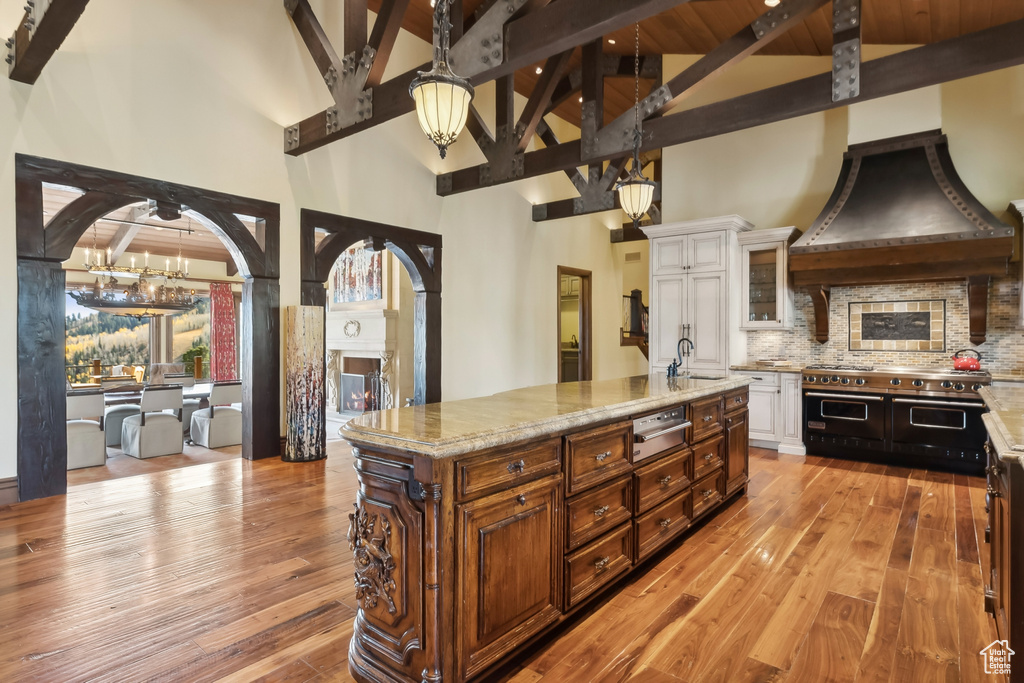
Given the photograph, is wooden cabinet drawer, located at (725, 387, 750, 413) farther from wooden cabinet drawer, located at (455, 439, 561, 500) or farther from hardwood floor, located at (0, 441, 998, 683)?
wooden cabinet drawer, located at (455, 439, 561, 500)

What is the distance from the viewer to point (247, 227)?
16.7 ft

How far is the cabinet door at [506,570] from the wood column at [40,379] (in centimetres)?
386

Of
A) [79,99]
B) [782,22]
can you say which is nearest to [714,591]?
[782,22]

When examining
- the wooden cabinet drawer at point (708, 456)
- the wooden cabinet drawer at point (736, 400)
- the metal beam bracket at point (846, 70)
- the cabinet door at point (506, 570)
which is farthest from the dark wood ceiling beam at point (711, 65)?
the cabinet door at point (506, 570)

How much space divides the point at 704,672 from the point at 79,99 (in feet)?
17.7

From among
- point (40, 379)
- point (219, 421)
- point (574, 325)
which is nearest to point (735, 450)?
point (40, 379)

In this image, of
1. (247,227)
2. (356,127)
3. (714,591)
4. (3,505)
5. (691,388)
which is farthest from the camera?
(247,227)

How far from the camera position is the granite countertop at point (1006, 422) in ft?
5.41

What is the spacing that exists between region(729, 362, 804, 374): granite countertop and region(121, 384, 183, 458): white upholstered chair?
20.8 feet

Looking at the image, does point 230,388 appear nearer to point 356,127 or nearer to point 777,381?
point 356,127

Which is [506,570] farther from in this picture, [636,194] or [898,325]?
[898,325]

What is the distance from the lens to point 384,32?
408 cm

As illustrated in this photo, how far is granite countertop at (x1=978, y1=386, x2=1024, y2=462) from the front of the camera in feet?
5.41

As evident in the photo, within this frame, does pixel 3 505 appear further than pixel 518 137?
No
